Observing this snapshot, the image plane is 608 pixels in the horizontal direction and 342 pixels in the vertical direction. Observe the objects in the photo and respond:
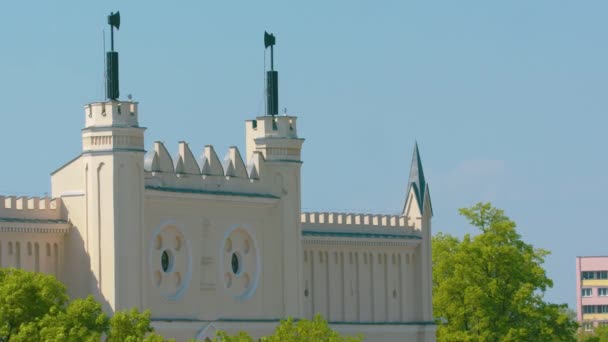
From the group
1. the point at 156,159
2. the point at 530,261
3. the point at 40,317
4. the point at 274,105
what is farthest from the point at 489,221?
the point at 40,317

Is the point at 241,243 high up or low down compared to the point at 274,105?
down

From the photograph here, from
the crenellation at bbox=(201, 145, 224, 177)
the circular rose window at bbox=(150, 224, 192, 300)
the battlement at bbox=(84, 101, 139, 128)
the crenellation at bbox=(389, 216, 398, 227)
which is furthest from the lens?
the crenellation at bbox=(389, 216, 398, 227)

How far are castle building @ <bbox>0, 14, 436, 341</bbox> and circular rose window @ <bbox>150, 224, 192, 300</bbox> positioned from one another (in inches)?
2.2

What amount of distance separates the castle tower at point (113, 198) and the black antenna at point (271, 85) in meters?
12.0

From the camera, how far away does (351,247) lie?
330ft

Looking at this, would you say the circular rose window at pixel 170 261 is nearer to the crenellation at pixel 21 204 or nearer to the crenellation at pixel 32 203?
the crenellation at pixel 32 203

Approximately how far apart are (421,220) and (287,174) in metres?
12.7

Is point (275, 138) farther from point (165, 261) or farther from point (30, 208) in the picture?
point (30, 208)

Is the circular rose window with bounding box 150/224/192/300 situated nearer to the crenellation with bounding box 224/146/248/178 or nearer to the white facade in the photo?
the white facade

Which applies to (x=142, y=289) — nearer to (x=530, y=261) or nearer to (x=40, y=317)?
(x=40, y=317)

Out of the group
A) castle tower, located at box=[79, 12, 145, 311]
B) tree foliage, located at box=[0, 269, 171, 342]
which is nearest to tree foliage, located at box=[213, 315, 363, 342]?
castle tower, located at box=[79, 12, 145, 311]

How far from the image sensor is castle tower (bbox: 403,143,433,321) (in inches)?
4090

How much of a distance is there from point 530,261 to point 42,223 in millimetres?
36967

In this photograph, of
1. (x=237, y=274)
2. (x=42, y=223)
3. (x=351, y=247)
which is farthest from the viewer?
(x=351, y=247)
